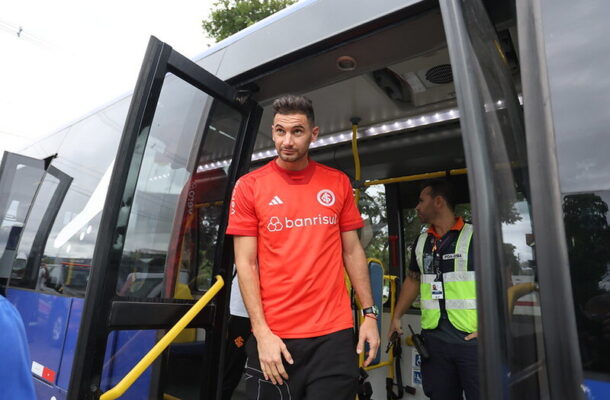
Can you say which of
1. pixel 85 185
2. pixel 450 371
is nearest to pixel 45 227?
pixel 85 185

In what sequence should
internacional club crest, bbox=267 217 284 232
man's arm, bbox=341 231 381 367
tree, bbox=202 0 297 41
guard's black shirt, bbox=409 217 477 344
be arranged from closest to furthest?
internacional club crest, bbox=267 217 284 232
man's arm, bbox=341 231 381 367
guard's black shirt, bbox=409 217 477 344
tree, bbox=202 0 297 41

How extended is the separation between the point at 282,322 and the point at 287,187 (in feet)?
1.85

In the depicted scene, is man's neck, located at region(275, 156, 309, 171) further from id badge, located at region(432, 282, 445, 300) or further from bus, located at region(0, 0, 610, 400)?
→ id badge, located at region(432, 282, 445, 300)

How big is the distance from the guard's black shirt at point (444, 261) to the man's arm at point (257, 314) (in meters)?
1.36

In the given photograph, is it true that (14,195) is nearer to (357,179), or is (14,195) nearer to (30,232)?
(30,232)

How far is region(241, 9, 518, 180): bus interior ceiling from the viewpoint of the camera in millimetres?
1763

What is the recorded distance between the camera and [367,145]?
3.90m

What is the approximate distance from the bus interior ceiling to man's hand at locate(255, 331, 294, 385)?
3.82 feet

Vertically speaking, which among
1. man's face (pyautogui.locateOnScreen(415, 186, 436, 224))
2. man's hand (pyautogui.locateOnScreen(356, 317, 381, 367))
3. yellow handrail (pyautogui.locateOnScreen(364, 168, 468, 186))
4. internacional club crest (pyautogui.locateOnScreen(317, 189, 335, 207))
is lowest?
man's hand (pyautogui.locateOnScreen(356, 317, 381, 367))

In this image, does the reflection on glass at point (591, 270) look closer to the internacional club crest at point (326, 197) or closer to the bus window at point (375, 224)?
the internacional club crest at point (326, 197)

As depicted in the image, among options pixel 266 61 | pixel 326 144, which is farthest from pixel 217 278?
pixel 326 144

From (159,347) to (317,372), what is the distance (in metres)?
0.63

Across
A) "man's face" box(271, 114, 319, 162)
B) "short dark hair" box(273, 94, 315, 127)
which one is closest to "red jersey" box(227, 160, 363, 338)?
"man's face" box(271, 114, 319, 162)

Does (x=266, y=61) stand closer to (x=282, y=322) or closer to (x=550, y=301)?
(x=282, y=322)
